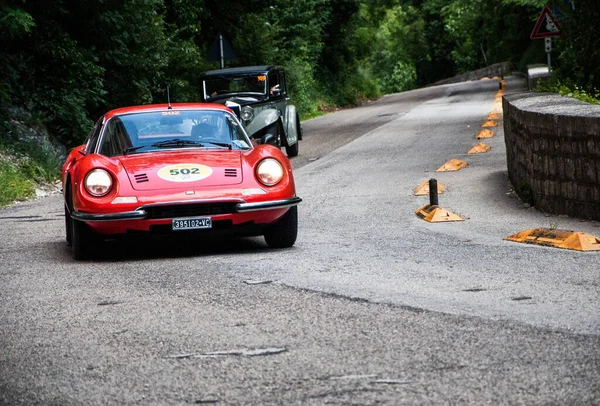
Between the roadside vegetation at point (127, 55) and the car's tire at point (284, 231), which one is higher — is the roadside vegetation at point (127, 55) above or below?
above

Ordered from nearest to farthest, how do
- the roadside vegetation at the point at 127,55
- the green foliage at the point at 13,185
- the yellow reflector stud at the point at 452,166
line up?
1. the green foliage at the point at 13,185
2. the yellow reflector stud at the point at 452,166
3. the roadside vegetation at the point at 127,55

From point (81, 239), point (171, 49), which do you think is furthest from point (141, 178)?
point (171, 49)

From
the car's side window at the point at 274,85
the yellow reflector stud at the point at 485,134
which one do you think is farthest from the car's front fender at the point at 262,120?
the yellow reflector stud at the point at 485,134

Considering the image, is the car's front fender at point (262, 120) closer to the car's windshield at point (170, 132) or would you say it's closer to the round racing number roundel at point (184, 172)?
the car's windshield at point (170, 132)

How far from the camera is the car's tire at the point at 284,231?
370 inches

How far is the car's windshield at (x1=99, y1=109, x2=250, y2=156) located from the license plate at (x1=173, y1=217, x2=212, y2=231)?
1.23m

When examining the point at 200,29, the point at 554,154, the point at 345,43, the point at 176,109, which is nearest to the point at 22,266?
the point at 176,109

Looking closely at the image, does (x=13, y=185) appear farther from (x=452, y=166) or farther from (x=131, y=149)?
(x=131, y=149)

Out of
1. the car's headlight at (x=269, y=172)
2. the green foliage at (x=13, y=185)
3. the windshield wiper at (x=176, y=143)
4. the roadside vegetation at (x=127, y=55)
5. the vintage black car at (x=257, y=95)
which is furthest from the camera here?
the vintage black car at (x=257, y=95)

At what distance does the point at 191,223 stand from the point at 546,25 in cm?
2217

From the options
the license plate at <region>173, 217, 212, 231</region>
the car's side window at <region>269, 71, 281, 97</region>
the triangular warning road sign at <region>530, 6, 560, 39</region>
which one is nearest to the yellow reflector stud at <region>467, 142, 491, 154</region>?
the car's side window at <region>269, 71, 281, 97</region>

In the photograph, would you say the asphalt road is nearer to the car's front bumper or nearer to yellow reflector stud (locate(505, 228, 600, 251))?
yellow reflector stud (locate(505, 228, 600, 251))

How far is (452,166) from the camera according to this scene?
1720 cm

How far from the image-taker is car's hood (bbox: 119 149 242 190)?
9031 millimetres
